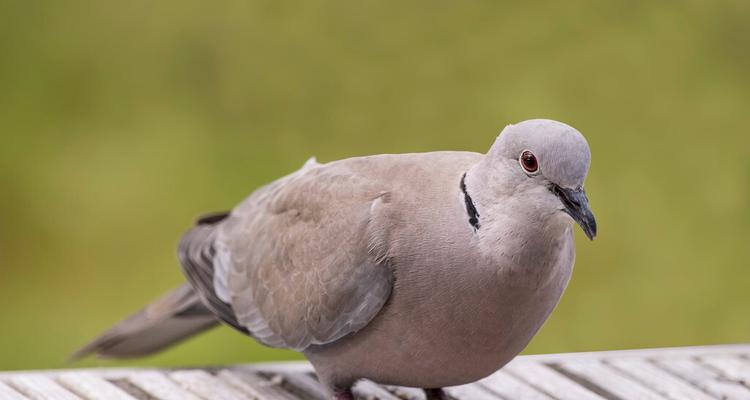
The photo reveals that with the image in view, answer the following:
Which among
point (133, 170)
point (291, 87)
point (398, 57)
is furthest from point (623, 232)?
point (133, 170)

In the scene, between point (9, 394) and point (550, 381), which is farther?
point (550, 381)

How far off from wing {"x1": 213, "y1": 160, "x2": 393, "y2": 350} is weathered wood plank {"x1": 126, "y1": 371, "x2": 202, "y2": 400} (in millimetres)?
289

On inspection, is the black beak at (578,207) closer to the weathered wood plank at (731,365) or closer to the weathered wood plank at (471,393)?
the weathered wood plank at (471,393)

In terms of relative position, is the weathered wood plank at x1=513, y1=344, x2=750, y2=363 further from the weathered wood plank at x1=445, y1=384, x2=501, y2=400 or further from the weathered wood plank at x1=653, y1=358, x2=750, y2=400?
the weathered wood plank at x1=445, y1=384, x2=501, y2=400

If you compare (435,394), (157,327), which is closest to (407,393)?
(435,394)

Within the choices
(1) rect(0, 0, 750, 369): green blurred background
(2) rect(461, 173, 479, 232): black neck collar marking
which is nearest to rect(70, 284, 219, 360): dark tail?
(2) rect(461, 173, 479, 232): black neck collar marking

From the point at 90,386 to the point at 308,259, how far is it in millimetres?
833

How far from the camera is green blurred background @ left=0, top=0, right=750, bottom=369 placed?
6816mm

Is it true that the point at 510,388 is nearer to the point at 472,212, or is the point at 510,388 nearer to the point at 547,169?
the point at 472,212

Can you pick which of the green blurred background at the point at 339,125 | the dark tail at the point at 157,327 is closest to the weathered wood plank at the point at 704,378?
the dark tail at the point at 157,327

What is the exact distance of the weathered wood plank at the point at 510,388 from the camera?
396 cm

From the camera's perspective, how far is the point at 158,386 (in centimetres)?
393

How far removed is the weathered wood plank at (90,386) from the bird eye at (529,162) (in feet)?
4.98

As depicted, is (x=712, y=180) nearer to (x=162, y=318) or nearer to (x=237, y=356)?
(x=237, y=356)
